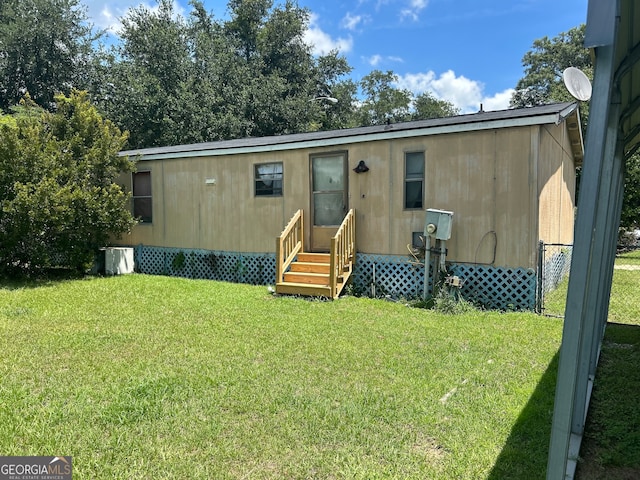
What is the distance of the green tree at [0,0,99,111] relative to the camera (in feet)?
68.9

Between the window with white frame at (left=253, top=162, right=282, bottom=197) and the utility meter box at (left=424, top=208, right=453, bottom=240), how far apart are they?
3343 millimetres

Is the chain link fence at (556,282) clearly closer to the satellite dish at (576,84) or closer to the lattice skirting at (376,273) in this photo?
the lattice skirting at (376,273)

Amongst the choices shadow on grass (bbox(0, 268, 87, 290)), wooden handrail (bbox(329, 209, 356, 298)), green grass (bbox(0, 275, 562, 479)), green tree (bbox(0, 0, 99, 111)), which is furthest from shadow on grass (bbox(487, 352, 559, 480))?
green tree (bbox(0, 0, 99, 111))

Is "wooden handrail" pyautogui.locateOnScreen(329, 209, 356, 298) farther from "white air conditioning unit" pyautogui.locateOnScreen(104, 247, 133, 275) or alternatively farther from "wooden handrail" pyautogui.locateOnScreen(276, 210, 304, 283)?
"white air conditioning unit" pyautogui.locateOnScreen(104, 247, 133, 275)

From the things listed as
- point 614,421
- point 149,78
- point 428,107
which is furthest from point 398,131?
point 428,107

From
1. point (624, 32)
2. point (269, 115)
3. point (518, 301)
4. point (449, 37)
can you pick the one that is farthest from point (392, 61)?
point (624, 32)

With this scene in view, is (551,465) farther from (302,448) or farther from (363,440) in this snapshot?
(302,448)

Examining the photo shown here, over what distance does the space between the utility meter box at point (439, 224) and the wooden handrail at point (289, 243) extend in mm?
2557

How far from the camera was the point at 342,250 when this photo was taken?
7.42 meters

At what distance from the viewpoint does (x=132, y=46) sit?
22.8 meters

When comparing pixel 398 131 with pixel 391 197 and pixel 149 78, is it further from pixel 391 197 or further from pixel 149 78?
pixel 149 78

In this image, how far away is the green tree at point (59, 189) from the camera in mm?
7766

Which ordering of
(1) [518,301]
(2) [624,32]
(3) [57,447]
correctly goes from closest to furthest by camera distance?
(2) [624,32]
(3) [57,447]
(1) [518,301]

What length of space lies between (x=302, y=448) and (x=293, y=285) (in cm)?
482
